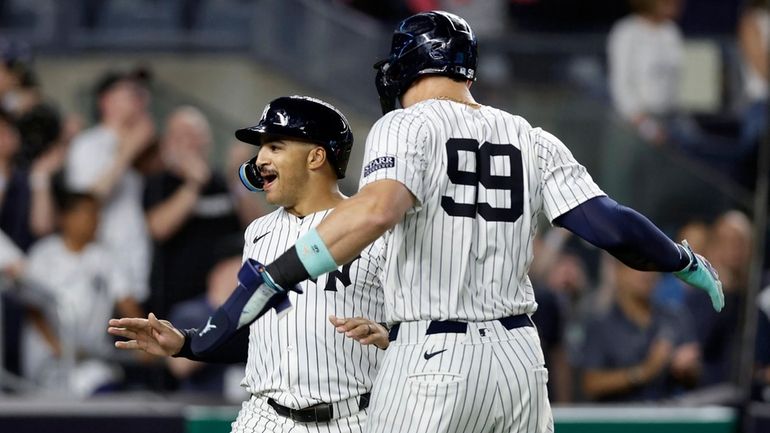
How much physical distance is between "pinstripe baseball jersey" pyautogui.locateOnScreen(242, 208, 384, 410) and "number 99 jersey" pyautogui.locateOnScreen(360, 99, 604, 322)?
383 millimetres

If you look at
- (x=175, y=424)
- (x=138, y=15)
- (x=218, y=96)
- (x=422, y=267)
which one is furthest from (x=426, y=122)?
(x=138, y=15)

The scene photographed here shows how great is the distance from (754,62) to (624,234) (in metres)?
5.67

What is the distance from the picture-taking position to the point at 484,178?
3748mm

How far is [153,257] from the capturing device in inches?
286

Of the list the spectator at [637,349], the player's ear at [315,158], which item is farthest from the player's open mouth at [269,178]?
the spectator at [637,349]

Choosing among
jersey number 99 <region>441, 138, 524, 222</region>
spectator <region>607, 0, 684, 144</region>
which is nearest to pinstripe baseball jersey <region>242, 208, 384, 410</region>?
jersey number 99 <region>441, 138, 524, 222</region>

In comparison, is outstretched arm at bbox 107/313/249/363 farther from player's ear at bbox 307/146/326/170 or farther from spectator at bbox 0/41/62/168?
spectator at bbox 0/41/62/168

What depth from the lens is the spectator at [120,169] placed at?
7258 millimetres

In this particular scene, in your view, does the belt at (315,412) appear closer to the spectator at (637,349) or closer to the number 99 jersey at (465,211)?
the number 99 jersey at (465,211)

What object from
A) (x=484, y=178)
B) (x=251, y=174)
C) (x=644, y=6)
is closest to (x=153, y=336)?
(x=251, y=174)

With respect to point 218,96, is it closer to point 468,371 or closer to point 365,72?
point 365,72

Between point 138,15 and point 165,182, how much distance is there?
2021 millimetres

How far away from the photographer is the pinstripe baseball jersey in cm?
417

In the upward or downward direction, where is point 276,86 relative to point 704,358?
upward
